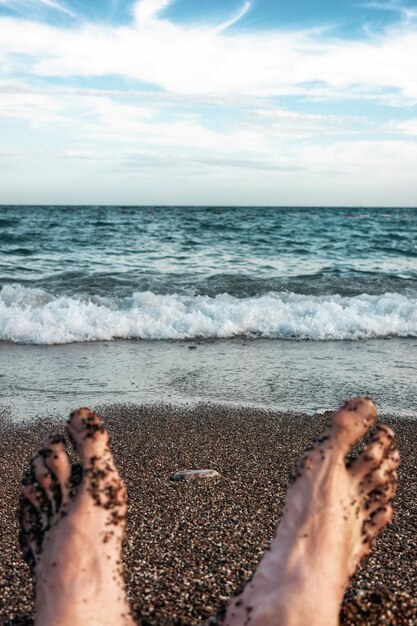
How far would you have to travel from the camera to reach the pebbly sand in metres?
2.38

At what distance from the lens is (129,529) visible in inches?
120

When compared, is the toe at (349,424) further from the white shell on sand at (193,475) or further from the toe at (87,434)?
the white shell on sand at (193,475)

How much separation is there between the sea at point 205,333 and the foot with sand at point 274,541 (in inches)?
130

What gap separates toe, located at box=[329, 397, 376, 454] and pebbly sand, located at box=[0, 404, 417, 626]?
0.57 meters

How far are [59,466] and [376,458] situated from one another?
974 millimetres

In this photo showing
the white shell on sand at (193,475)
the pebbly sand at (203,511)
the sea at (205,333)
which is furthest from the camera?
the sea at (205,333)

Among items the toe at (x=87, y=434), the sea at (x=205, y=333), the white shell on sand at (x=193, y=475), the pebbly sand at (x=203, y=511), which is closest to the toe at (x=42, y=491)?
the toe at (x=87, y=434)

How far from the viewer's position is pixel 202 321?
8.56 meters

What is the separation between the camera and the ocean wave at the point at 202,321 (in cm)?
822

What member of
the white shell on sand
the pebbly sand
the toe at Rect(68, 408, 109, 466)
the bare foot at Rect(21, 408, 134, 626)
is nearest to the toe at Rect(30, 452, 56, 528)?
the bare foot at Rect(21, 408, 134, 626)

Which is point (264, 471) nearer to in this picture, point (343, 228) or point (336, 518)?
point (336, 518)

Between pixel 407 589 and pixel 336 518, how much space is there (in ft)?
2.41

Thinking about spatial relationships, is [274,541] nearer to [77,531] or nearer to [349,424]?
[349,424]

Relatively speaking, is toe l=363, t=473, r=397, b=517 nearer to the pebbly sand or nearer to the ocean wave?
the pebbly sand
